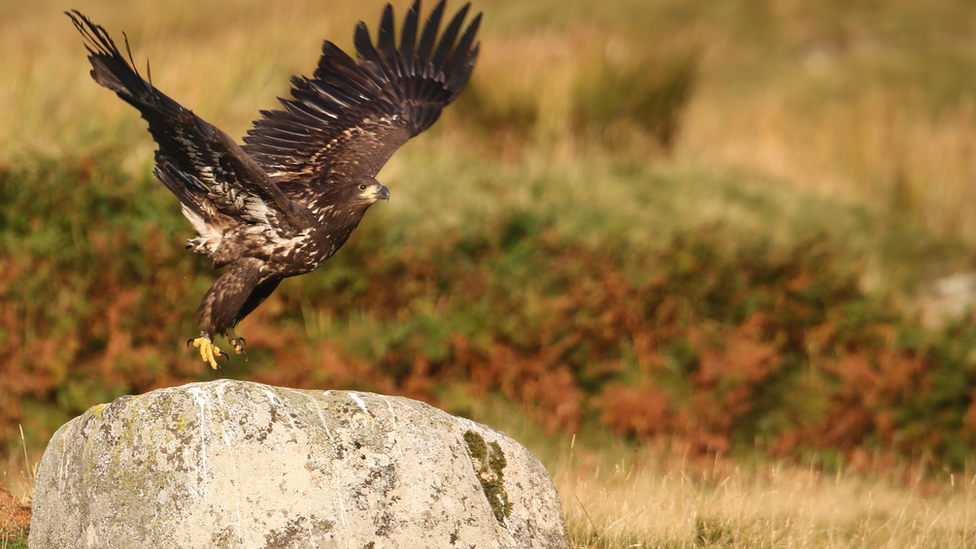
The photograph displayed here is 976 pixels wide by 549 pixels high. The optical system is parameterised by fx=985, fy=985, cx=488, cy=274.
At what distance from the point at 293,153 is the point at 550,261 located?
485cm

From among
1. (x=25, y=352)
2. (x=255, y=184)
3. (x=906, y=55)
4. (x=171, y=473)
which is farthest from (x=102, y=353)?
(x=906, y=55)

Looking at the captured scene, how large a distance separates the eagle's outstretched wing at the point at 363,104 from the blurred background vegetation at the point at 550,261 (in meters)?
2.75

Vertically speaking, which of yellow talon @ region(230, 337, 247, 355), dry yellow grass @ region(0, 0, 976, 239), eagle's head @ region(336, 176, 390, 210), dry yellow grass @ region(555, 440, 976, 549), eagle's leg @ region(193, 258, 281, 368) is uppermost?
dry yellow grass @ region(0, 0, 976, 239)

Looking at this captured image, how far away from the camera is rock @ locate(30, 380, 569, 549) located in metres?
3.53

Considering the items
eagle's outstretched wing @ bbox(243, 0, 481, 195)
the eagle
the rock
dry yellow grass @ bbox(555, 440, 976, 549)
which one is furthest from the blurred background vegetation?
the rock

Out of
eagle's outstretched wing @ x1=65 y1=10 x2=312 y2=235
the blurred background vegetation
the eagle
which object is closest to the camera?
eagle's outstretched wing @ x1=65 y1=10 x2=312 y2=235

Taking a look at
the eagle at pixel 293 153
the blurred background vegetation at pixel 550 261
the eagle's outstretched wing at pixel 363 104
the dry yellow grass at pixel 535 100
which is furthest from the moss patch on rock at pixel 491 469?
the dry yellow grass at pixel 535 100

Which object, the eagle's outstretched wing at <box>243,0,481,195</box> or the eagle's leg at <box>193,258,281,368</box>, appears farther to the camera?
the eagle's outstretched wing at <box>243,0,481,195</box>

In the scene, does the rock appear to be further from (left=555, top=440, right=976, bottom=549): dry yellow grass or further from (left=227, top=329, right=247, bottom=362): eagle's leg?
(left=227, top=329, right=247, bottom=362): eagle's leg

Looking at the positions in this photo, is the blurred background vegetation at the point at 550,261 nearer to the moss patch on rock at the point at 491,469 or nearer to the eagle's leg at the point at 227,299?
the eagle's leg at the point at 227,299

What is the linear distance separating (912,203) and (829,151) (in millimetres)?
1690

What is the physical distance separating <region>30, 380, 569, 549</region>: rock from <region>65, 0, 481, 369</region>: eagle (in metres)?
1.17

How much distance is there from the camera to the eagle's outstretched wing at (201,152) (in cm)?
407

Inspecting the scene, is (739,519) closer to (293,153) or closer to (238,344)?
(238,344)
